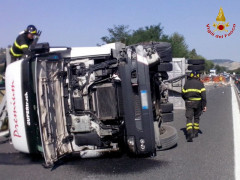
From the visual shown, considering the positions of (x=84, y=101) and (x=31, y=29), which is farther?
(x=31, y=29)

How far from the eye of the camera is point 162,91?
6.63 meters

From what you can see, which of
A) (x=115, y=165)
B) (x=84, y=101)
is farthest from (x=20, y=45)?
(x=115, y=165)

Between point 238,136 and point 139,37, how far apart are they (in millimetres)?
24212

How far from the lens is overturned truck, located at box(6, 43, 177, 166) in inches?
205

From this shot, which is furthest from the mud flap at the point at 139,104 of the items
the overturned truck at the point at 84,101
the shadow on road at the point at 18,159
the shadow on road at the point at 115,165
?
the shadow on road at the point at 18,159

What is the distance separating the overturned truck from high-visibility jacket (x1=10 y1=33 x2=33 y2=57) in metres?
1.57

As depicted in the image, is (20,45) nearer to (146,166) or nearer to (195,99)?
(146,166)

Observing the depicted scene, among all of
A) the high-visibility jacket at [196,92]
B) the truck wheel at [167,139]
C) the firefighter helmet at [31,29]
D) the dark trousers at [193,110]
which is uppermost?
the firefighter helmet at [31,29]

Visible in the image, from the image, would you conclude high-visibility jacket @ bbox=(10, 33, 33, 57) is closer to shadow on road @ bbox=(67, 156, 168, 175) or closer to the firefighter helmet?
the firefighter helmet

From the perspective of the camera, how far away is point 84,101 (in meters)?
5.66

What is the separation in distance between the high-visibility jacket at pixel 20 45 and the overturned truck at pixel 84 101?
1574mm

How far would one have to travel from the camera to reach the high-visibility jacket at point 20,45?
710 cm

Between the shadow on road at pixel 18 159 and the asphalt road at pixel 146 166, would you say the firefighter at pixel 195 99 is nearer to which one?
the asphalt road at pixel 146 166

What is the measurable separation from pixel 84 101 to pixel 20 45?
2.46 m
